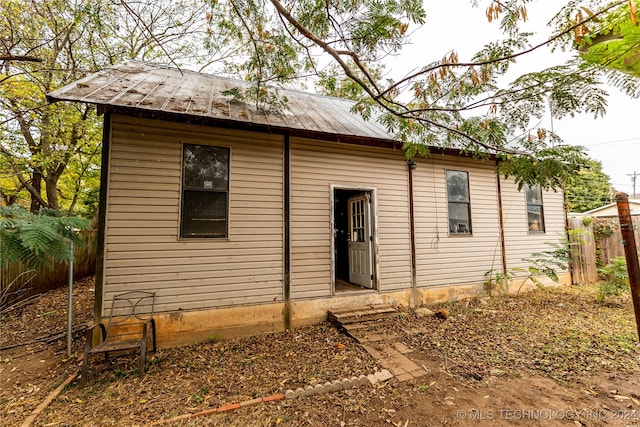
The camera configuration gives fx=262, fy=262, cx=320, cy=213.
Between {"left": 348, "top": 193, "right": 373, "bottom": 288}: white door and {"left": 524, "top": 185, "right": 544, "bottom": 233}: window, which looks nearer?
{"left": 348, "top": 193, "right": 373, "bottom": 288}: white door

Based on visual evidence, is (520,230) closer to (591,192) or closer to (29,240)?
(29,240)

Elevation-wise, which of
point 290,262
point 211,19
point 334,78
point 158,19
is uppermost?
point 158,19

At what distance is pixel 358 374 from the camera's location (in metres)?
3.14

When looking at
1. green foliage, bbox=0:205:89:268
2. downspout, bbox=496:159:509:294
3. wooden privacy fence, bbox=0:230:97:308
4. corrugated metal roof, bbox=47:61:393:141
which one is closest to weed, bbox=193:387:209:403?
green foliage, bbox=0:205:89:268

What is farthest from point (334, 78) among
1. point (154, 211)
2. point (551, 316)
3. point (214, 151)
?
point (551, 316)

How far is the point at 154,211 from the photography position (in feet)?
12.9

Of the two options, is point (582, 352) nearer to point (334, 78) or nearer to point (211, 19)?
point (334, 78)

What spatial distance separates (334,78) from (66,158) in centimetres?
913

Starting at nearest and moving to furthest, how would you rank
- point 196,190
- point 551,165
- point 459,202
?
point 551,165
point 196,190
point 459,202

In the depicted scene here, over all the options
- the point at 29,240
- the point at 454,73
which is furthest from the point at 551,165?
the point at 29,240

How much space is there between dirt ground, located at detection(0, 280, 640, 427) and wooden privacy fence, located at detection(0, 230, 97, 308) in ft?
2.60

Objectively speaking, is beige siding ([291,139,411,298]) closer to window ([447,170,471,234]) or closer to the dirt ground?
the dirt ground

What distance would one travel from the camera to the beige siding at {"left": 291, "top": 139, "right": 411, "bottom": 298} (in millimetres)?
4750

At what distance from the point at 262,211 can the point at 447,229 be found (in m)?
4.20
